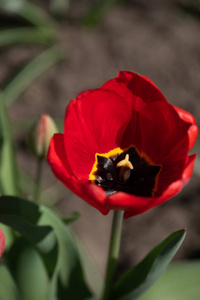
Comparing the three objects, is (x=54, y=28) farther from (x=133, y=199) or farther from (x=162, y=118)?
(x=133, y=199)

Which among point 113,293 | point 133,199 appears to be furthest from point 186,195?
point 133,199

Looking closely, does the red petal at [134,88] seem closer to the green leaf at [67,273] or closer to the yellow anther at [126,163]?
the yellow anther at [126,163]

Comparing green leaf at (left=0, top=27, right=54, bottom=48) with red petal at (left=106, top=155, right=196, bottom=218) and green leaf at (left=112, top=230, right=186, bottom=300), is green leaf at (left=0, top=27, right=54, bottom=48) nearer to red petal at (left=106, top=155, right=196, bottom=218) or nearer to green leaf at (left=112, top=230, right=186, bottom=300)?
green leaf at (left=112, top=230, right=186, bottom=300)

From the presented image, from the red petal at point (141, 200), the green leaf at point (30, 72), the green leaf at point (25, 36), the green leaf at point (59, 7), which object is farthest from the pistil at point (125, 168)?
the green leaf at point (59, 7)

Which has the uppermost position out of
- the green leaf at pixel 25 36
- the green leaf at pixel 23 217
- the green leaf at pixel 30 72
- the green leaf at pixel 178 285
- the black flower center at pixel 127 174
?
the black flower center at pixel 127 174

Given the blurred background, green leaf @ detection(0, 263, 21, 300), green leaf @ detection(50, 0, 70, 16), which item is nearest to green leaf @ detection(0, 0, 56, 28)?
the blurred background
